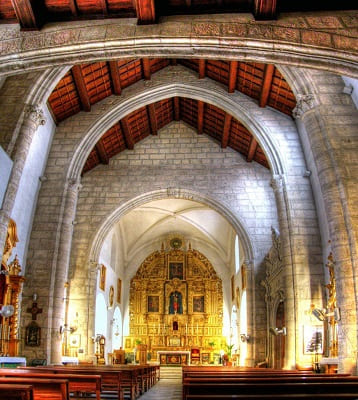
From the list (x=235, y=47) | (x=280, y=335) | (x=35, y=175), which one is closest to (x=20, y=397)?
(x=235, y=47)

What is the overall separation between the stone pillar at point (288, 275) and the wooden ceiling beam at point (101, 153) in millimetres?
7467

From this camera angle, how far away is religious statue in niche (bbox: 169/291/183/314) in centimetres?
2694

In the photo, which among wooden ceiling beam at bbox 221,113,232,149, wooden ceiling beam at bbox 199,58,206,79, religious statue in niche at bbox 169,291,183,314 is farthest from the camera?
religious statue in niche at bbox 169,291,183,314

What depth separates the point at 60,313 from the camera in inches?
528

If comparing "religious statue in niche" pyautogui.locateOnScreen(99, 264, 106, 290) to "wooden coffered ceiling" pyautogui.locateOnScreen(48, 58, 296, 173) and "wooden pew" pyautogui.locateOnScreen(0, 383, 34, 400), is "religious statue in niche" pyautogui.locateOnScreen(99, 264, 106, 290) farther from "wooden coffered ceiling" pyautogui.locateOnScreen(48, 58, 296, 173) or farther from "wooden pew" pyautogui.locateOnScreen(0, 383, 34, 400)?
"wooden pew" pyautogui.locateOnScreen(0, 383, 34, 400)

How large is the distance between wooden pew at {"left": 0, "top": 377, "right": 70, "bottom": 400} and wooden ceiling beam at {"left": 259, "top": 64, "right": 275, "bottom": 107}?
1082 centimetres

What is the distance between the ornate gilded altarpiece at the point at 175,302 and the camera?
1017 inches

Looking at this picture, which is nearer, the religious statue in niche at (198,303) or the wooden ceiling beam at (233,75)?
the wooden ceiling beam at (233,75)

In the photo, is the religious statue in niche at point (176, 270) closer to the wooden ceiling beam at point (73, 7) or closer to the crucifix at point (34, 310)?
the crucifix at point (34, 310)

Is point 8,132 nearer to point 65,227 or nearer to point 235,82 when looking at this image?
point 65,227

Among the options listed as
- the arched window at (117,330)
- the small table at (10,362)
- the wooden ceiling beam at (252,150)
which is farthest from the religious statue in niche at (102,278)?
the small table at (10,362)

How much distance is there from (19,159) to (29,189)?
431 cm

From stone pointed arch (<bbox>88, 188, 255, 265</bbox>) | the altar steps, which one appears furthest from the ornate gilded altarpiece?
stone pointed arch (<bbox>88, 188, 255, 265</bbox>)

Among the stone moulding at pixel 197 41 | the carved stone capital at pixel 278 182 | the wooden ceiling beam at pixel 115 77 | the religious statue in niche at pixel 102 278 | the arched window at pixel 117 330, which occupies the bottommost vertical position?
the arched window at pixel 117 330
